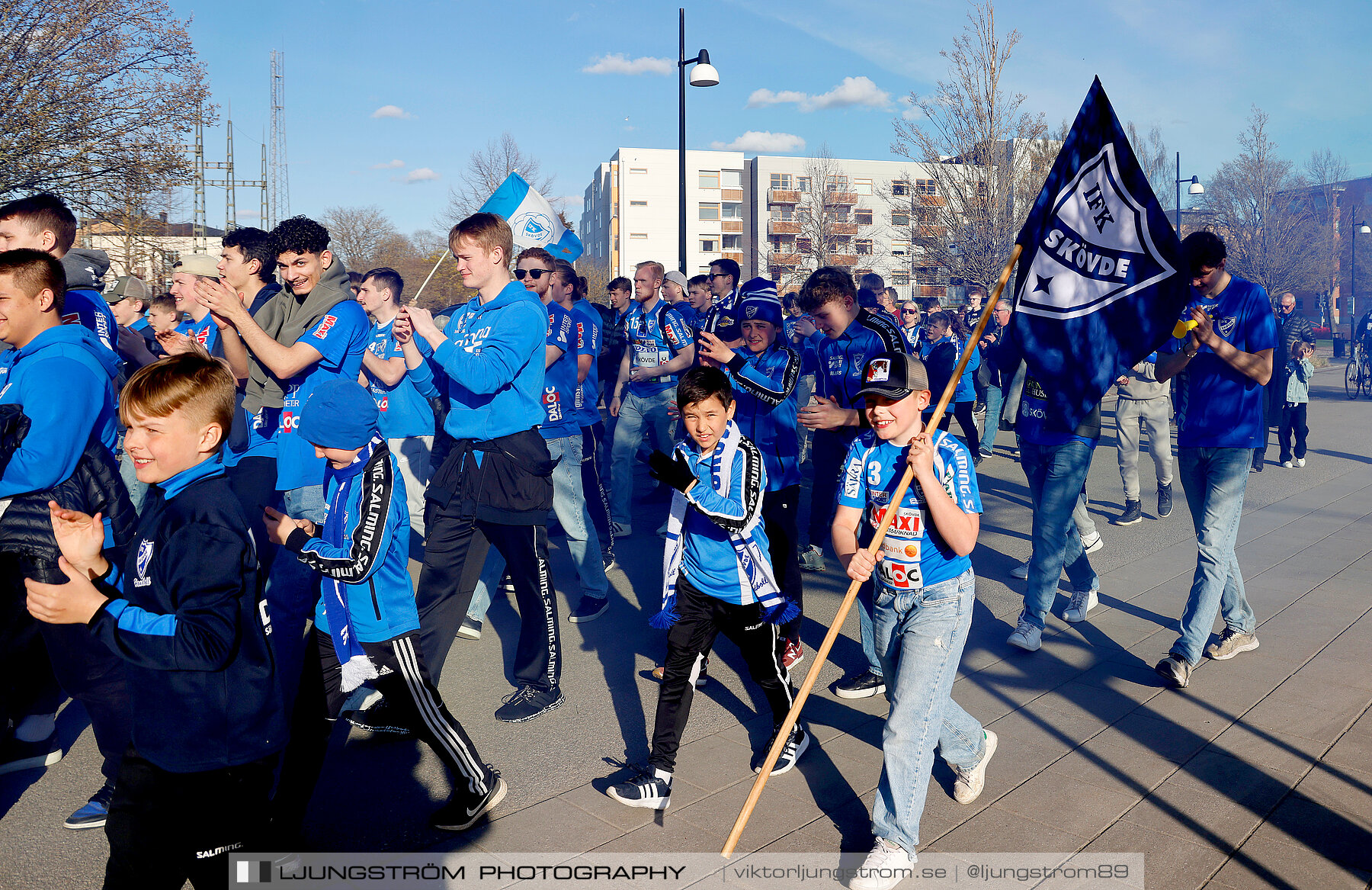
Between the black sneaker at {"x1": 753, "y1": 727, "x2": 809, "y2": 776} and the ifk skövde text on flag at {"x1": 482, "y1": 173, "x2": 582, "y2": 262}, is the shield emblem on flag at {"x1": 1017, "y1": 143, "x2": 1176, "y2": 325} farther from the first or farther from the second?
the ifk skövde text on flag at {"x1": 482, "y1": 173, "x2": 582, "y2": 262}

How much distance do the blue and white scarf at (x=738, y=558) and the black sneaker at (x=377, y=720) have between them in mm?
1180

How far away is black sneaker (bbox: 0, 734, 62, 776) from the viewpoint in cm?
406

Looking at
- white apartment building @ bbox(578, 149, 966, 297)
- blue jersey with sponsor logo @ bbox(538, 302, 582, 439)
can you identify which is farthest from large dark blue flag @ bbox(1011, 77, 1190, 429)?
white apartment building @ bbox(578, 149, 966, 297)

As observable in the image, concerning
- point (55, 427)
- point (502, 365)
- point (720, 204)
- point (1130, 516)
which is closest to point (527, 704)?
point (502, 365)

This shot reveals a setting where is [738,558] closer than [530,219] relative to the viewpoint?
Yes

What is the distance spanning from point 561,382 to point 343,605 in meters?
3.63

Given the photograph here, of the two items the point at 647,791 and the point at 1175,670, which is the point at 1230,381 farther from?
the point at 647,791

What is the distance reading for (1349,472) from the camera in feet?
36.2

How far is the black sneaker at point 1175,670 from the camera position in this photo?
186 inches

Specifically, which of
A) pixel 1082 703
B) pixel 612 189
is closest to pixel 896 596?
pixel 1082 703

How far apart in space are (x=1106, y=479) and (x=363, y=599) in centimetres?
950

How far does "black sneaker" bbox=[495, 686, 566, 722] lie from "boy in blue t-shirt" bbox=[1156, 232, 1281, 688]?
320 cm

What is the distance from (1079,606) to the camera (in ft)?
19.5

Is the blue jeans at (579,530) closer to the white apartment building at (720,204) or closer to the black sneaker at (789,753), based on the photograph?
the black sneaker at (789,753)
